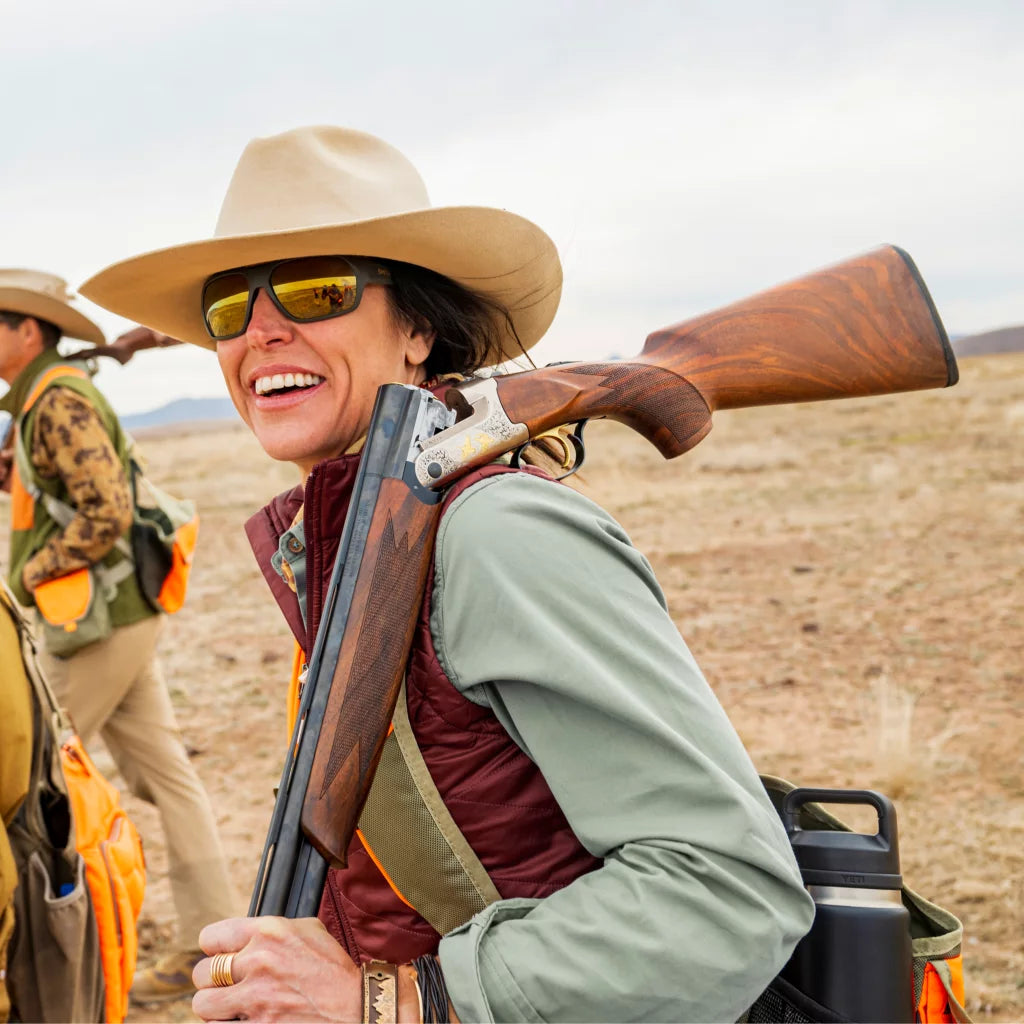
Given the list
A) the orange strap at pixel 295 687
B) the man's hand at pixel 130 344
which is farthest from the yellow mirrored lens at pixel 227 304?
the man's hand at pixel 130 344

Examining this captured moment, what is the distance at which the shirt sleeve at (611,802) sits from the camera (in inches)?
53.8

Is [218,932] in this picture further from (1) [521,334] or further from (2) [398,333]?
(1) [521,334]

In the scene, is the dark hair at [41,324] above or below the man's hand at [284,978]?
above

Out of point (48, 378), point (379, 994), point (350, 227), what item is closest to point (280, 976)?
point (379, 994)

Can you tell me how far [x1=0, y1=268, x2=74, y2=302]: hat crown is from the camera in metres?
4.62

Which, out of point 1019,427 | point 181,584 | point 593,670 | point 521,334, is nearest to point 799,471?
point 1019,427

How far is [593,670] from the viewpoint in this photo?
1398 millimetres

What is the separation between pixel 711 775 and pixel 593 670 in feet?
0.65

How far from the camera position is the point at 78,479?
4.35 m

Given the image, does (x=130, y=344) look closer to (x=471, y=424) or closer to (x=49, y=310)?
(x=49, y=310)

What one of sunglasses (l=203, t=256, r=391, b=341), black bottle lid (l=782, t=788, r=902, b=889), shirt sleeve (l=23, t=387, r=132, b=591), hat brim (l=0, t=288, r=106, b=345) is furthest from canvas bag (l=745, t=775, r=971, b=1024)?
hat brim (l=0, t=288, r=106, b=345)

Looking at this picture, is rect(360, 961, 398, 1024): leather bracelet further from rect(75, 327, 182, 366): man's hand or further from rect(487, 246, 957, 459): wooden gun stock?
rect(75, 327, 182, 366): man's hand

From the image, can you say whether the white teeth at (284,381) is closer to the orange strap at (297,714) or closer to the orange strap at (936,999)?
the orange strap at (297,714)

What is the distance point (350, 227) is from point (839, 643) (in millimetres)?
7000
